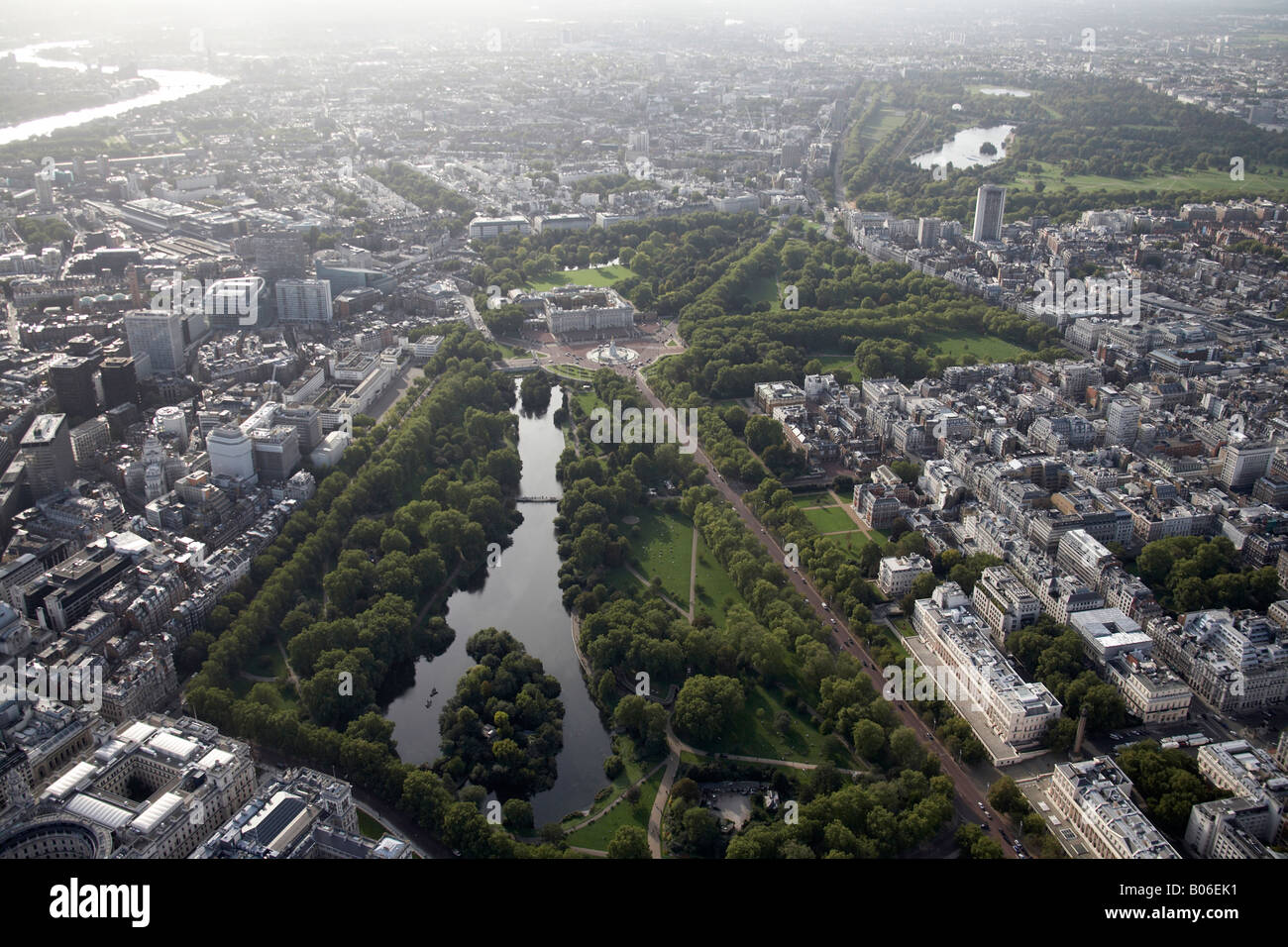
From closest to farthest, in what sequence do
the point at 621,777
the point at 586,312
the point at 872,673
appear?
the point at 621,777 → the point at 872,673 → the point at 586,312

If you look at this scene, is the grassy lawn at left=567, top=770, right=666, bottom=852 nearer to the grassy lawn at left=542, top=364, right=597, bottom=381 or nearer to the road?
the road

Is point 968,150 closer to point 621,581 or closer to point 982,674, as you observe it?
point 621,581

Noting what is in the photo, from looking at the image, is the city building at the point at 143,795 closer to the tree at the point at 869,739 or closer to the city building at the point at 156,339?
the tree at the point at 869,739

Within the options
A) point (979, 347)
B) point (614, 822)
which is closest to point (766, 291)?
point (979, 347)

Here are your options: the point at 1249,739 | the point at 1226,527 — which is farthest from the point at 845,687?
the point at 1226,527

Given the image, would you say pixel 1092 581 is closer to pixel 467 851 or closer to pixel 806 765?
pixel 806 765

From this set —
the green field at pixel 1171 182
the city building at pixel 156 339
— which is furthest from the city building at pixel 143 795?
the green field at pixel 1171 182
